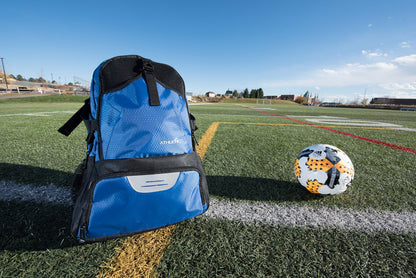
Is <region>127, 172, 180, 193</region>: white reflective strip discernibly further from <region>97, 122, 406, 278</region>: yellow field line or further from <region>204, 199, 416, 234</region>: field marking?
<region>204, 199, 416, 234</region>: field marking

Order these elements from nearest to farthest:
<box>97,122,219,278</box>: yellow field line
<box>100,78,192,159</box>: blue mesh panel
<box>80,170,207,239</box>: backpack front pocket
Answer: <box>97,122,219,278</box>: yellow field line, <box>80,170,207,239</box>: backpack front pocket, <box>100,78,192,159</box>: blue mesh panel

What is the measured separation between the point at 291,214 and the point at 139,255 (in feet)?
3.35

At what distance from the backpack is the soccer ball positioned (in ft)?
3.17

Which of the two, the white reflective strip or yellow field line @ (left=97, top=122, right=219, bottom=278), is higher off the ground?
the white reflective strip

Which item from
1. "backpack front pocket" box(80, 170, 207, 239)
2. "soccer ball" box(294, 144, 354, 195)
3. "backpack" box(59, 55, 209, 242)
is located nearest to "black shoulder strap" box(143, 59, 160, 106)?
"backpack" box(59, 55, 209, 242)

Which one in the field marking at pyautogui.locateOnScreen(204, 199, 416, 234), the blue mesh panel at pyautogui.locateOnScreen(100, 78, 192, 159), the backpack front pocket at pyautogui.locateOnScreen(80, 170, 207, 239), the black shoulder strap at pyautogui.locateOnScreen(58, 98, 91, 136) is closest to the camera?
the backpack front pocket at pyautogui.locateOnScreen(80, 170, 207, 239)

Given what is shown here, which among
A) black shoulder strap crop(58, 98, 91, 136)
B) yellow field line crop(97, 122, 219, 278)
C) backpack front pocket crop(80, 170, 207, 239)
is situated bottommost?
yellow field line crop(97, 122, 219, 278)

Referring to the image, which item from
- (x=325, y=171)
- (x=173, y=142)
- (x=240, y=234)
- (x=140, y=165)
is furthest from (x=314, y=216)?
(x=140, y=165)

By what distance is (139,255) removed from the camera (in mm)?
1017

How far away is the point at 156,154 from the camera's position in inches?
46.0

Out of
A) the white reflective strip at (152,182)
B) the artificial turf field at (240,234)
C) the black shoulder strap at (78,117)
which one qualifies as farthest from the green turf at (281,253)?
the black shoulder strap at (78,117)

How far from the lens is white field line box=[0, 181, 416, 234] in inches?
49.7

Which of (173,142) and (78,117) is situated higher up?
(78,117)

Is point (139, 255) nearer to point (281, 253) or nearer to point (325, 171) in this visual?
point (281, 253)
